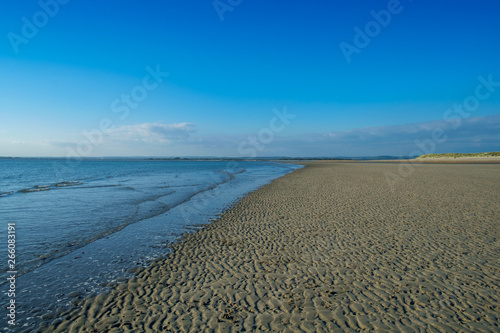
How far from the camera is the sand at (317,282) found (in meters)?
4.98

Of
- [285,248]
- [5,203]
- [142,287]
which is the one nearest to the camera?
[142,287]

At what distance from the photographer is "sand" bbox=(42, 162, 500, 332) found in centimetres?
498

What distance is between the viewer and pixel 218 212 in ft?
49.9

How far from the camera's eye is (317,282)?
21.3ft

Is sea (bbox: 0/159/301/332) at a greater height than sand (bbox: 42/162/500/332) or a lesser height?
lesser

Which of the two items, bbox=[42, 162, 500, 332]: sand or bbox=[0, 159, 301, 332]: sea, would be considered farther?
bbox=[0, 159, 301, 332]: sea

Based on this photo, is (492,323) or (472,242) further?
(472,242)

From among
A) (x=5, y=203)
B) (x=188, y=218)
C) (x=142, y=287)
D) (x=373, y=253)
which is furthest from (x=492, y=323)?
(x=5, y=203)

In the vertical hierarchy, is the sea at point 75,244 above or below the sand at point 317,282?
below

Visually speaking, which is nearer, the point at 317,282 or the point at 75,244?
the point at 317,282

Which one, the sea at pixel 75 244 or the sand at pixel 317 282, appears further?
the sea at pixel 75 244

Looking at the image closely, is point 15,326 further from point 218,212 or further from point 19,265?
point 218,212

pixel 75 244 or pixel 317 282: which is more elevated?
pixel 317 282

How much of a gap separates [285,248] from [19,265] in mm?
8539
